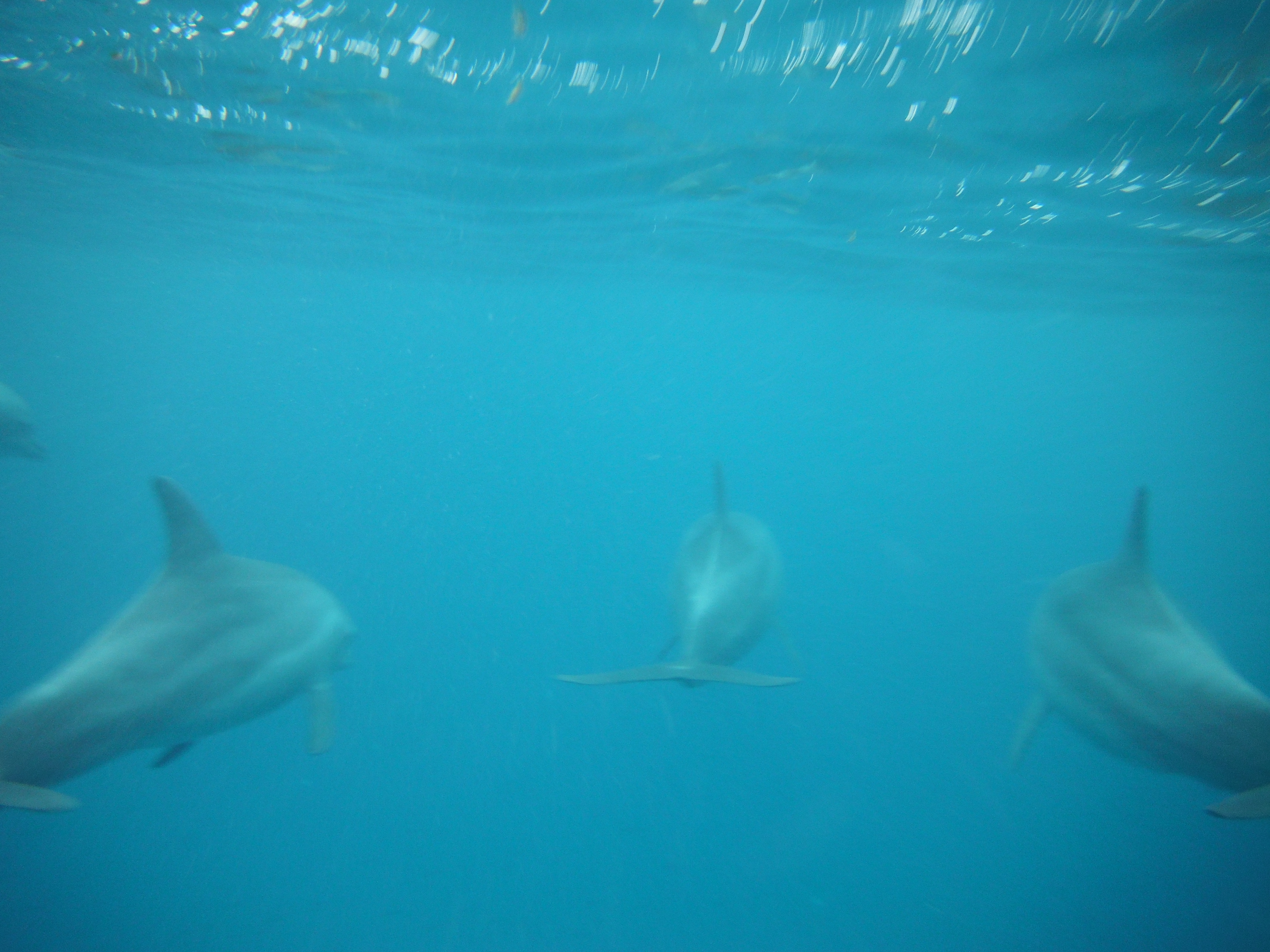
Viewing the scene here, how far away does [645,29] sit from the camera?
27.8 ft

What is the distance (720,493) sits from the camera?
874cm

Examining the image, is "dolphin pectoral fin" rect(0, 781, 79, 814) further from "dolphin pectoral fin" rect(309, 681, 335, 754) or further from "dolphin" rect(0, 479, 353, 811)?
"dolphin pectoral fin" rect(309, 681, 335, 754)

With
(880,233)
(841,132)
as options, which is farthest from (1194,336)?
(841,132)

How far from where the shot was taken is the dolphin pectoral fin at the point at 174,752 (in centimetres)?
588

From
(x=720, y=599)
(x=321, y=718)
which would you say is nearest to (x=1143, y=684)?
(x=720, y=599)

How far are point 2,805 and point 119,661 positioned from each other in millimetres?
1399

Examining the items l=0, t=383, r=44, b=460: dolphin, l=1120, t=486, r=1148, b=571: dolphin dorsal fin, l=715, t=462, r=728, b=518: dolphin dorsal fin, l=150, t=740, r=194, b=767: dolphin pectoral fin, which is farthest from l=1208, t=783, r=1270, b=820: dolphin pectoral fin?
l=0, t=383, r=44, b=460: dolphin

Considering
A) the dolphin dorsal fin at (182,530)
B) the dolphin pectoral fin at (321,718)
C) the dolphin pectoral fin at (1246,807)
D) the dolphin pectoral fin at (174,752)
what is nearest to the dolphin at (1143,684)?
the dolphin pectoral fin at (1246,807)

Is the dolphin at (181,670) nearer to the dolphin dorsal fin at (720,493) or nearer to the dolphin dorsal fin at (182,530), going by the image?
the dolphin dorsal fin at (182,530)

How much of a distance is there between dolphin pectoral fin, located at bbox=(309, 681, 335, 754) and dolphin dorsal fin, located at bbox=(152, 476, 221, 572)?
1.80m

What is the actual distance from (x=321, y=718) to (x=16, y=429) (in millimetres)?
10024

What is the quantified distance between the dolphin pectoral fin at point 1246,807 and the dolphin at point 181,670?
22.0 feet

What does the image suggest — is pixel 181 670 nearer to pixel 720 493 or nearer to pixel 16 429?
pixel 720 493

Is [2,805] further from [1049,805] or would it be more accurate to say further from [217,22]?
[1049,805]
